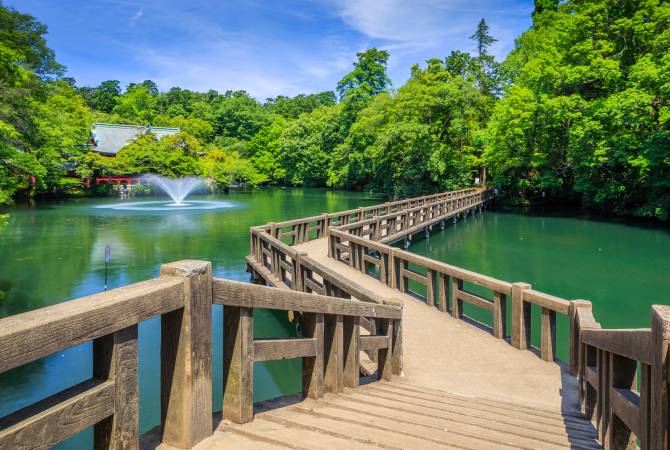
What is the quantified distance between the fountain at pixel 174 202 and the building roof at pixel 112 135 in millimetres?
5028

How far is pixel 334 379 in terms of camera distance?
363 cm

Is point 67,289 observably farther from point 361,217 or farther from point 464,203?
point 464,203

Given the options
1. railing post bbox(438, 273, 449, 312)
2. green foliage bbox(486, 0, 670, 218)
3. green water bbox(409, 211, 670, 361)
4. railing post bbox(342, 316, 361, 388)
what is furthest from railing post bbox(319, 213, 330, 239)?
green foliage bbox(486, 0, 670, 218)

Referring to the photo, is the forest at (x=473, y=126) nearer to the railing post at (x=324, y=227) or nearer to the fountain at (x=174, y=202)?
the fountain at (x=174, y=202)

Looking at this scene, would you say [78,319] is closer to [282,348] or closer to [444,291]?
[282,348]

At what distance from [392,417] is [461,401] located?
53.2 inches

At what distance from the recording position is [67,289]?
12445 millimetres

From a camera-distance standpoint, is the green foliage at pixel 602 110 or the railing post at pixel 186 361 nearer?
the railing post at pixel 186 361

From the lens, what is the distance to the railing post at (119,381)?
1.92 metres

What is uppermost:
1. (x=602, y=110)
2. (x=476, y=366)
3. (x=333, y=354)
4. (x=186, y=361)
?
(x=602, y=110)

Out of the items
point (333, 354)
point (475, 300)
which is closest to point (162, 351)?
point (333, 354)

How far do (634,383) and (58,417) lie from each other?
272cm

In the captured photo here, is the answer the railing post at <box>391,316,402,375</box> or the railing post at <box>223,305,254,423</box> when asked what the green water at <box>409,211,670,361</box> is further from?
the railing post at <box>223,305,254,423</box>

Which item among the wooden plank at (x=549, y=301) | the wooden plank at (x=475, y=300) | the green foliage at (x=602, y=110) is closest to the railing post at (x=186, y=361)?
the wooden plank at (x=549, y=301)
